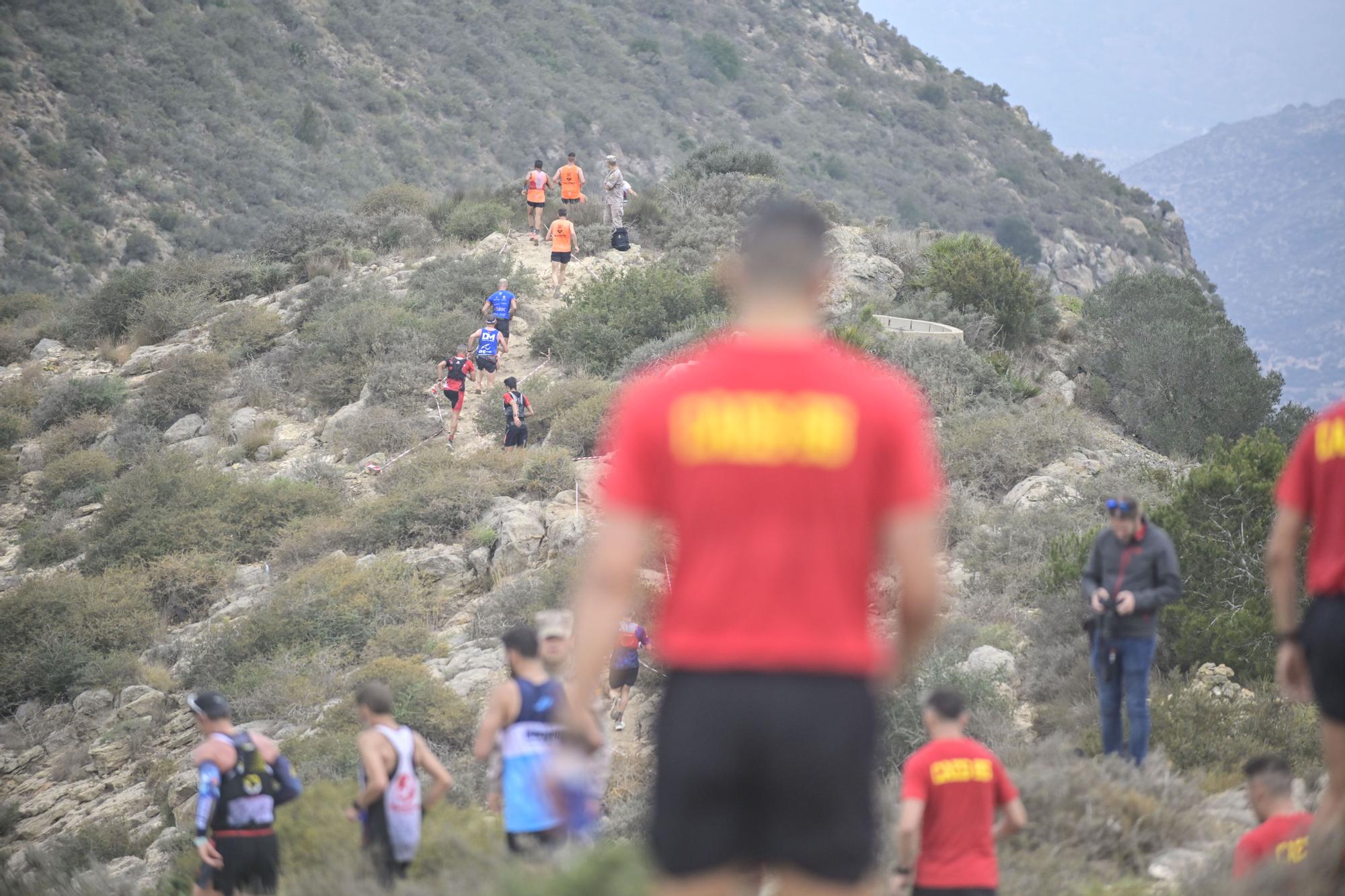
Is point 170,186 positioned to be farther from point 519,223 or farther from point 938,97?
point 938,97

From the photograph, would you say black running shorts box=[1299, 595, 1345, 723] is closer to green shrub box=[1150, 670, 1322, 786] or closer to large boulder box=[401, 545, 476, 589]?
green shrub box=[1150, 670, 1322, 786]

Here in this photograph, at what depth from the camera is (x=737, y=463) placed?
2.30 meters

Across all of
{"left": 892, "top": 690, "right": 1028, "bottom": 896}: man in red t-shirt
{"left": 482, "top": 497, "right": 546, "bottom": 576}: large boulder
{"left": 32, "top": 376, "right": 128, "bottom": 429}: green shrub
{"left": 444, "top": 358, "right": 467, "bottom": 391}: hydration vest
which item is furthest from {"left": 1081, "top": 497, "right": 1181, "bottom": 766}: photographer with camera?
{"left": 32, "top": 376, "right": 128, "bottom": 429}: green shrub

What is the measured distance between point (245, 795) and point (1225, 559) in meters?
8.14

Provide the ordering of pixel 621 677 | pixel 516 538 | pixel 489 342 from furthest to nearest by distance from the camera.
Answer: pixel 489 342
pixel 516 538
pixel 621 677

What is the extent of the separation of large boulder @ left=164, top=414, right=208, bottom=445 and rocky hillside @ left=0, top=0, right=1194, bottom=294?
34.8 feet

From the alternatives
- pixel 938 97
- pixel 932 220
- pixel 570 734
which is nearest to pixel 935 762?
pixel 570 734

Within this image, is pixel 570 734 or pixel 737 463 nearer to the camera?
pixel 737 463

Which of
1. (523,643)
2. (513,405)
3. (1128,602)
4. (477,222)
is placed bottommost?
(523,643)

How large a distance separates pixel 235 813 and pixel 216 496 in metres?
12.8

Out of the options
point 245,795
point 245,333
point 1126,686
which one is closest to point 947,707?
point 1126,686

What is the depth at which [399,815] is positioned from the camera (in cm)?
542

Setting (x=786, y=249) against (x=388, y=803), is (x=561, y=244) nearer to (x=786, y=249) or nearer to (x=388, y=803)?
(x=388, y=803)

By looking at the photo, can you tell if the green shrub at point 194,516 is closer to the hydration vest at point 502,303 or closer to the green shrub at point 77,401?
the hydration vest at point 502,303
